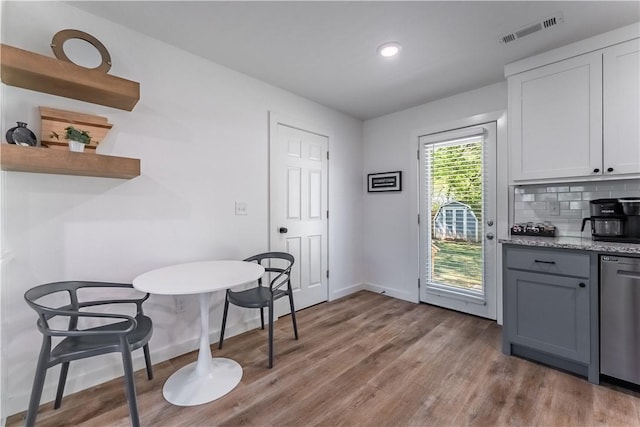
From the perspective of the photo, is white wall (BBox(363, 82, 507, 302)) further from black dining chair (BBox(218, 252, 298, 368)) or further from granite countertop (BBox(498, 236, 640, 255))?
black dining chair (BBox(218, 252, 298, 368))

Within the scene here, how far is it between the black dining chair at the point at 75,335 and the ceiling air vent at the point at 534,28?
3096mm

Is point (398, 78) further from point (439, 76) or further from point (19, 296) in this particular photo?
point (19, 296)

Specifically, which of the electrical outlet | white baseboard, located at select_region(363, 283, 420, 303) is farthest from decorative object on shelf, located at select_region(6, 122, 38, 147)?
white baseboard, located at select_region(363, 283, 420, 303)

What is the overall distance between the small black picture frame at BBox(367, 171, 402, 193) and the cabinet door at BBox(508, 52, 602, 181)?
1338mm

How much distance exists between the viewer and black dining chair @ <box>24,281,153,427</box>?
1.33m

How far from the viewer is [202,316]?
6.21 feet

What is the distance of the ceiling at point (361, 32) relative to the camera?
70.5 inches

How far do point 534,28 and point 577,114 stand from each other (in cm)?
75

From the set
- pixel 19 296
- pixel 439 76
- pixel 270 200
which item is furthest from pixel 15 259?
pixel 439 76

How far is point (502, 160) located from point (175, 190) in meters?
3.09

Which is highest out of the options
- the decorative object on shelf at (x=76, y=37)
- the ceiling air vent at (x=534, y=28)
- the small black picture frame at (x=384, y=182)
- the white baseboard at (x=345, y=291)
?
the ceiling air vent at (x=534, y=28)

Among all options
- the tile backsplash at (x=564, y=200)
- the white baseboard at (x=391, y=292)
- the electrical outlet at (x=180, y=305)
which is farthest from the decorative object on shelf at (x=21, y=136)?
the tile backsplash at (x=564, y=200)

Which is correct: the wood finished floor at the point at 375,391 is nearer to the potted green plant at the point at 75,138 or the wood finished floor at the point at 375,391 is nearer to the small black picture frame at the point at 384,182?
the potted green plant at the point at 75,138

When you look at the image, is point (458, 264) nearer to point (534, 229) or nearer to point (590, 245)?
point (534, 229)
